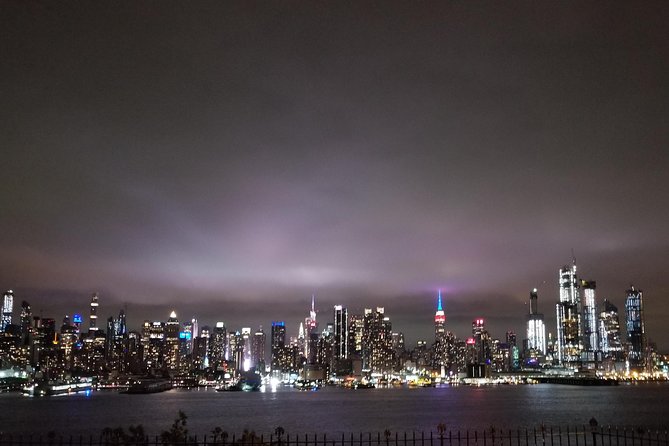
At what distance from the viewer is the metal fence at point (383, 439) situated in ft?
144

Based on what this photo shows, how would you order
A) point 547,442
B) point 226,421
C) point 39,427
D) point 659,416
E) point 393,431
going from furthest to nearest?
point 659,416, point 226,421, point 39,427, point 393,431, point 547,442

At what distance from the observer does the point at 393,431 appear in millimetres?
94188

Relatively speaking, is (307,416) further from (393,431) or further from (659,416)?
(659,416)

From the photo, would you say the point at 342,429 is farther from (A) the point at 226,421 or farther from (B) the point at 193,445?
(B) the point at 193,445

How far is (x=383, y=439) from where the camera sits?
80.8 meters

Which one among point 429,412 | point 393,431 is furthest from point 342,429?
point 429,412

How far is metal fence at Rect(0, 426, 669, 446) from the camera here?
43.8 m

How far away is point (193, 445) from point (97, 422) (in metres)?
80.8

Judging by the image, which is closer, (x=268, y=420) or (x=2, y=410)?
(x=268, y=420)

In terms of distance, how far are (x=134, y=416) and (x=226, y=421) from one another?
26.7 meters

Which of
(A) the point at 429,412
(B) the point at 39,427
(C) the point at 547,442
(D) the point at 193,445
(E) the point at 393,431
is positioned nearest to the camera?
(D) the point at 193,445

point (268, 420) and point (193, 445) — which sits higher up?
point (193, 445)

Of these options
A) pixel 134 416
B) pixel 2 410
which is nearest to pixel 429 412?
pixel 134 416

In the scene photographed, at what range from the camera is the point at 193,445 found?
4281 cm
